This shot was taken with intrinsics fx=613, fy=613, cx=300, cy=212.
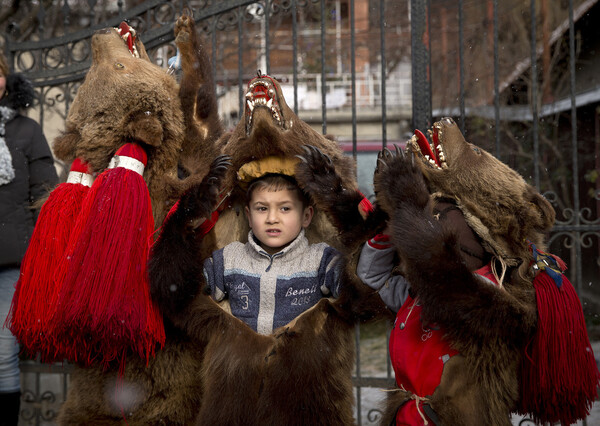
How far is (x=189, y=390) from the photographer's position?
2.51 m

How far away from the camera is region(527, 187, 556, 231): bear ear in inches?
84.4

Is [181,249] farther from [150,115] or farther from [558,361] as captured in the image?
[558,361]

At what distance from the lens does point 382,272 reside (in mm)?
2299

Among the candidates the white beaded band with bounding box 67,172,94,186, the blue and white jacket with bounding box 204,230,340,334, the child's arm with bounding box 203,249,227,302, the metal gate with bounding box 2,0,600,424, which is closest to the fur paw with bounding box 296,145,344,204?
the blue and white jacket with bounding box 204,230,340,334

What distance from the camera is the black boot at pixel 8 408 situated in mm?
3365

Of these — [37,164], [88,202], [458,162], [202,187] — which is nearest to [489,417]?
[458,162]

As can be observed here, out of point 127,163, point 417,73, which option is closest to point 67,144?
point 127,163

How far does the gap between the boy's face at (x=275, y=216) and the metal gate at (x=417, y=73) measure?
1.28m

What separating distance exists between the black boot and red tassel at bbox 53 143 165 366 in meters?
1.21

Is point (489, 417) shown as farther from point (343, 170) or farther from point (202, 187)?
point (202, 187)

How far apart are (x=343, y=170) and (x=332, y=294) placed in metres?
0.50

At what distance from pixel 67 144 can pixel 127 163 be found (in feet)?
1.09

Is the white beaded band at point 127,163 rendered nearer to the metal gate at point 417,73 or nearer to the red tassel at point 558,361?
the metal gate at point 417,73

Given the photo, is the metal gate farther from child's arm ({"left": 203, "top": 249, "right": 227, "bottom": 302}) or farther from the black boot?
child's arm ({"left": 203, "top": 249, "right": 227, "bottom": 302})
